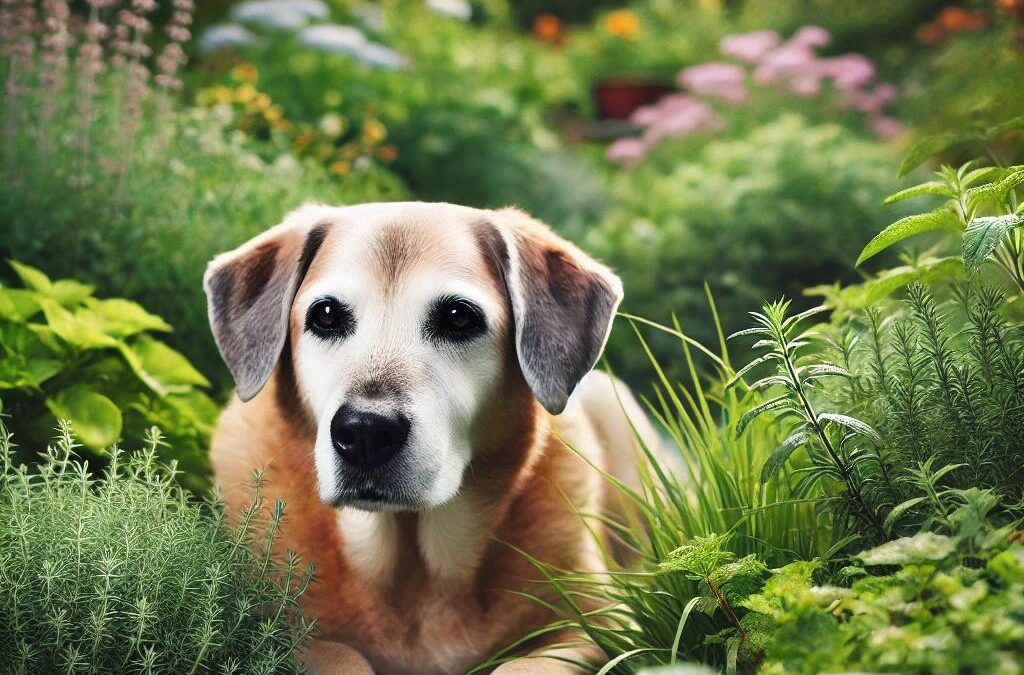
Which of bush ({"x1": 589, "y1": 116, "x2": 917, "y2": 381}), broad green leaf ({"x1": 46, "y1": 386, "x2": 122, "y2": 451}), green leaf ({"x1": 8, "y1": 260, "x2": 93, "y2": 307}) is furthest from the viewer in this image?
bush ({"x1": 589, "y1": 116, "x2": 917, "y2": 381})

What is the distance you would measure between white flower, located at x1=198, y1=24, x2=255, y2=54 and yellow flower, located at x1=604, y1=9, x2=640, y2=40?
5697 millimetres

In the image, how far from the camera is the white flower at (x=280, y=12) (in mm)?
7492

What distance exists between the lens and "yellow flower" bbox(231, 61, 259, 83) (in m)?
6.74

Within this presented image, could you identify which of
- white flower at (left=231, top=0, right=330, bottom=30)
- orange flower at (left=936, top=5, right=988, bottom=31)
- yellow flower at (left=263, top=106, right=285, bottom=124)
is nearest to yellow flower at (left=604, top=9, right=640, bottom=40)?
orange flower at (left=936, top=5, right=988, bottom=31)

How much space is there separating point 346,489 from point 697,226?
4045 mm

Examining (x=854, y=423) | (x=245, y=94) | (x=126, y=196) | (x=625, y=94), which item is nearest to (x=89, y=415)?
(x=126, y=196)

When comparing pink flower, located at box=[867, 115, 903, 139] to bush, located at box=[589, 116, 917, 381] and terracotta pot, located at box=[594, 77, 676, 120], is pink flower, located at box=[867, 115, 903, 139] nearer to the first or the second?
bush, located at box=[589, 116, 917, 381]

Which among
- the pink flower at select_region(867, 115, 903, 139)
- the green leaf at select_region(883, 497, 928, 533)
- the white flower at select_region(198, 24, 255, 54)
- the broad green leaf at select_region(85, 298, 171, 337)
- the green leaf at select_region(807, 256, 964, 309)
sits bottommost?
the white flower at select_region(198, 24, 255, 54)

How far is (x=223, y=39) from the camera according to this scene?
7246 millimetres

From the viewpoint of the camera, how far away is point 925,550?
192cm

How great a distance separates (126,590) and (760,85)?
26.6 ft

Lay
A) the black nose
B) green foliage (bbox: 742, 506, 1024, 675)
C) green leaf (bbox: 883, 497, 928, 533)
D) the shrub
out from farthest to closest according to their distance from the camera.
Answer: the shrub, the black nose, green leaf (bbox: 883, 497, 928, 533), green foliage (bbox: 742, 506, 1024, 675)

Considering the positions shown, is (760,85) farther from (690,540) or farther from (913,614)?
(913,614)

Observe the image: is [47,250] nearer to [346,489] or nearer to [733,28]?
[346,489]
